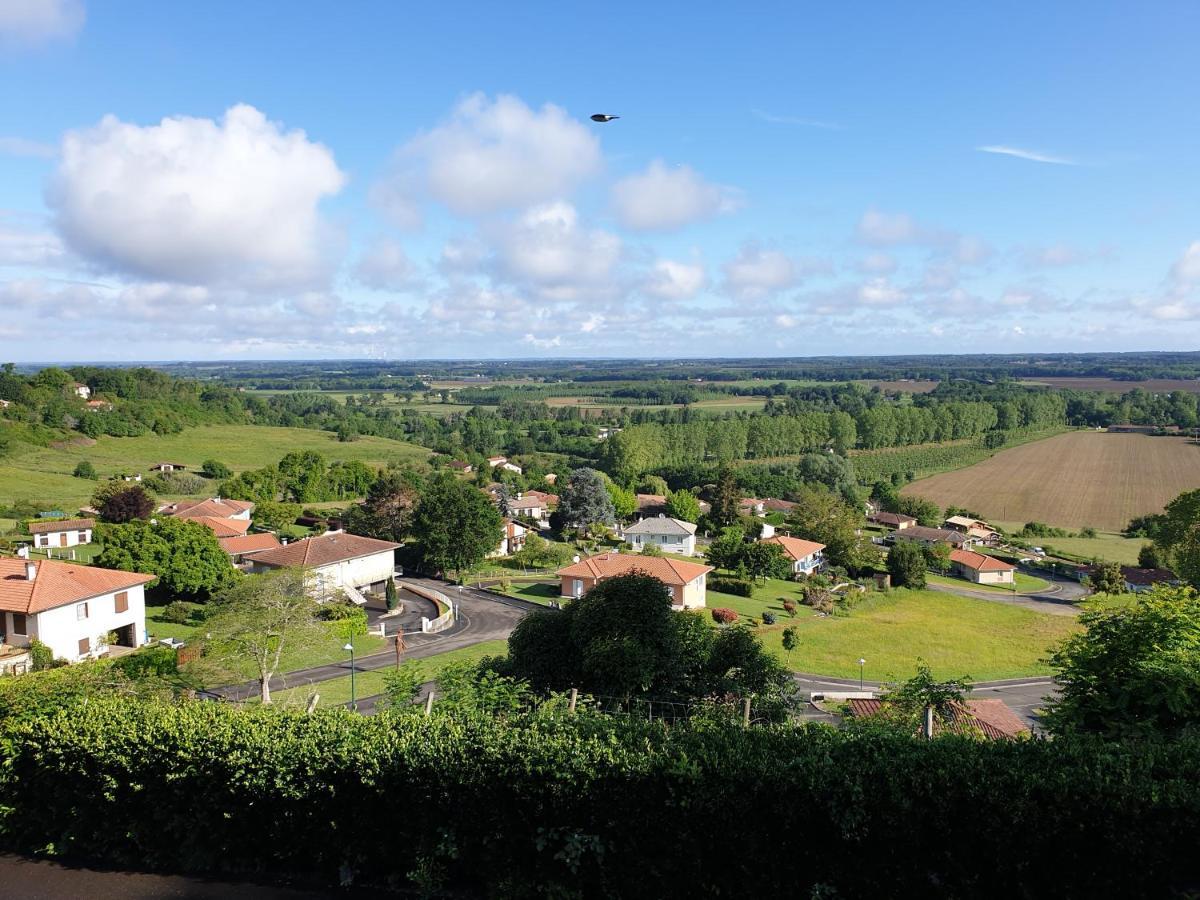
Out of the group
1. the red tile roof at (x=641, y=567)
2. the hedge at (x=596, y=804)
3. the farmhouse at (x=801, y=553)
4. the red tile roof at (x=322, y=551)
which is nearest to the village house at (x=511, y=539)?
the red tile roof at (x=641, y=567)

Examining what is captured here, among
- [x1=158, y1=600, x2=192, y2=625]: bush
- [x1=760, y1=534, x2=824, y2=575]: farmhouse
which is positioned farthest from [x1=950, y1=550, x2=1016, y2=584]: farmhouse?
[x1=158, y1=600, x2=192, y2=625]: bush

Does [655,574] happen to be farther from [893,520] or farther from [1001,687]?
[893,520]

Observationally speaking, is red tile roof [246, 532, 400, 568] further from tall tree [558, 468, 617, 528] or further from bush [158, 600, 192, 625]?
tall tree [558, 468, 617, 528]

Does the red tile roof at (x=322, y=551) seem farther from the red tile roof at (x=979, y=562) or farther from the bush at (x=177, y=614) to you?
the red tile roof at (x=979, y=562)

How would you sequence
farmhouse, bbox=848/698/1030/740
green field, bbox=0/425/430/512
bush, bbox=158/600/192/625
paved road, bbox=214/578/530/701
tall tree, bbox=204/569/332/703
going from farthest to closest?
1. green field, bbox=0/425/430/512
2. bush, bbox=158/600/192/625
3. paved road, bbox=214/578/530/701
4. tall tree, bbox=204/569/332/703
5. farmhouse, bbox=848/698/1030/740

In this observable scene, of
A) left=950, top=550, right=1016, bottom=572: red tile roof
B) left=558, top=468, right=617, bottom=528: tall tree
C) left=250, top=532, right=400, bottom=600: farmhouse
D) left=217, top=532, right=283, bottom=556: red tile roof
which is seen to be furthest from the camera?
left=558, top=468, right=617, bottom=528: tall tree

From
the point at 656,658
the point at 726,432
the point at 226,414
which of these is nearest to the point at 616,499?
the point at 726,432
